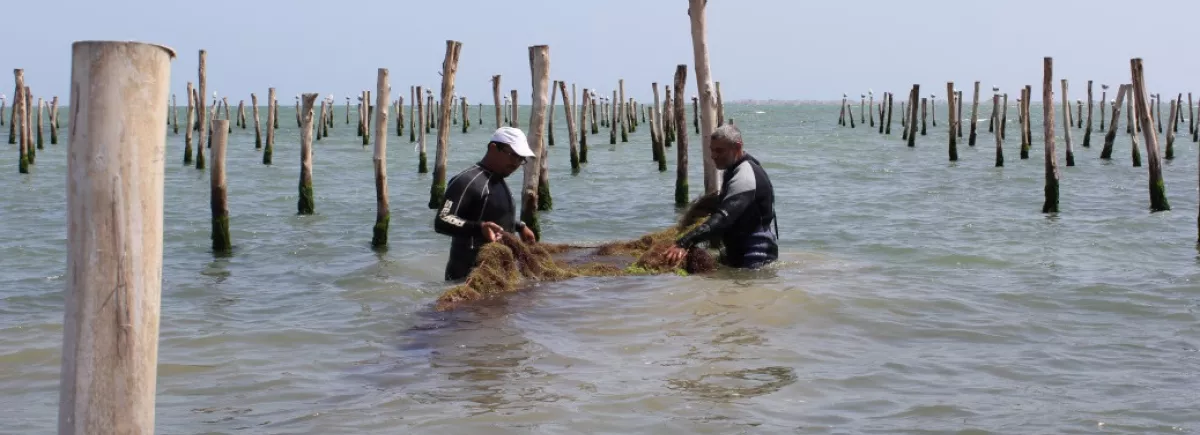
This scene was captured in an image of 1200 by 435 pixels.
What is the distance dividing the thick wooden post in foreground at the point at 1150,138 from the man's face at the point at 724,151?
880 cm

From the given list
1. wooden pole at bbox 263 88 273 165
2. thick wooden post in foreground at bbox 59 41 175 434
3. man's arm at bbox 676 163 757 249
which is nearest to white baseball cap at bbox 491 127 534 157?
Answer: man's arm at bbox 676 163 757 249

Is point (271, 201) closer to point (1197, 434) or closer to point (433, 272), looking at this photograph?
point (433, 272)

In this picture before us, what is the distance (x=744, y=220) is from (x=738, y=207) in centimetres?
35

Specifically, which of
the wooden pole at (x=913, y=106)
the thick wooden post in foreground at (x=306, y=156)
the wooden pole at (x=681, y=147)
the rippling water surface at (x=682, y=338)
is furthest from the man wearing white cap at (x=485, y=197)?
the wooden pole at (x=913, y=106)

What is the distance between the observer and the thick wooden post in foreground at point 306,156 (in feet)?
48.7

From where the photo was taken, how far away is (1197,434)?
16.6ft

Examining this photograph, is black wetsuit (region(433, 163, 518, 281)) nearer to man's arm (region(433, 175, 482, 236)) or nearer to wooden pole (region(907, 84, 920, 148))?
man's arm (region(433, 175, 482, 236))

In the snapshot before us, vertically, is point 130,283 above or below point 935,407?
above

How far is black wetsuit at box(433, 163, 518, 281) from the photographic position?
7.32 m

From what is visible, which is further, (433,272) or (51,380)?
(433,272)

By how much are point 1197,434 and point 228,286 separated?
7626mm

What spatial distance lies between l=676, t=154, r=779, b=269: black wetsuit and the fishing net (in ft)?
0.78

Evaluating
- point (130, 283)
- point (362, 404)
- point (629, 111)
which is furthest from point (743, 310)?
point (629, 111)

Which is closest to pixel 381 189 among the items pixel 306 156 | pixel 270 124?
pixel 306 156
